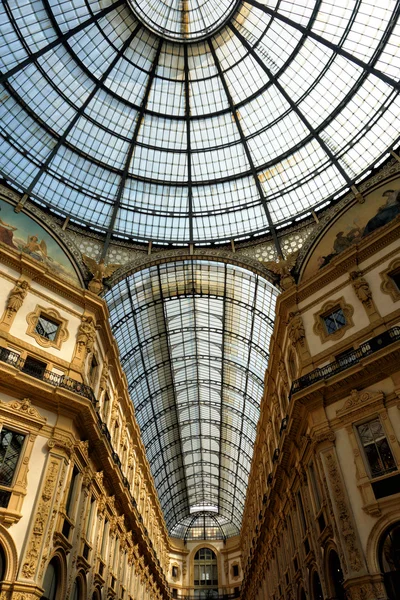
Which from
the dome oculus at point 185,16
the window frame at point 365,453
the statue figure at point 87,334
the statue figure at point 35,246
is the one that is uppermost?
the dome oculus at point 185,16

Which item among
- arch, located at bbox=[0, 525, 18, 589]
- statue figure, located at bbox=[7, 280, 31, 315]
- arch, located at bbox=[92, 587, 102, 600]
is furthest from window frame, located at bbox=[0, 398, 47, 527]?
arch, located at bbox=[92, 587, 102, 600]

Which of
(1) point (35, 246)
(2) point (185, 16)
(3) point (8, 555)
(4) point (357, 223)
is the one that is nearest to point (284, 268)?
(4) point (357, 223)

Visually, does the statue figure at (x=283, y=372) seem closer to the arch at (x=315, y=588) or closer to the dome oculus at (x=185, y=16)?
the arch at (x=315, y=588)

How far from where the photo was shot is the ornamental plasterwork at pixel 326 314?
2250 centimetres

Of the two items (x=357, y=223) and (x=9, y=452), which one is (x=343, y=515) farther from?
(x=357, y=223)

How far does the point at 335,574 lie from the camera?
61.2ft

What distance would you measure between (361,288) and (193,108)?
2123 cm

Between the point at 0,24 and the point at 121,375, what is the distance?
76.6 ft

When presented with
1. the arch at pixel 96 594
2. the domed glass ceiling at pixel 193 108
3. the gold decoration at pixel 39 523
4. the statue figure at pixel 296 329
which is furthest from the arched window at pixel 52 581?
the domed glass ceiling at pixel 193 108

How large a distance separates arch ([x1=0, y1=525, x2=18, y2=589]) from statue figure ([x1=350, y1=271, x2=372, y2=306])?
1903 cm

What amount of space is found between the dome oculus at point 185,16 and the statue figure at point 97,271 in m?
18.4

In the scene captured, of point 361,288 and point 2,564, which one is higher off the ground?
point 361,288

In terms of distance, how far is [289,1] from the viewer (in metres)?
29.7

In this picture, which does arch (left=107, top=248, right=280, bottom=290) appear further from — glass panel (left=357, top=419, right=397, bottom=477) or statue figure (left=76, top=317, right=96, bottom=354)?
glass panel (left=357, top=419, right=397, bottom=477)
